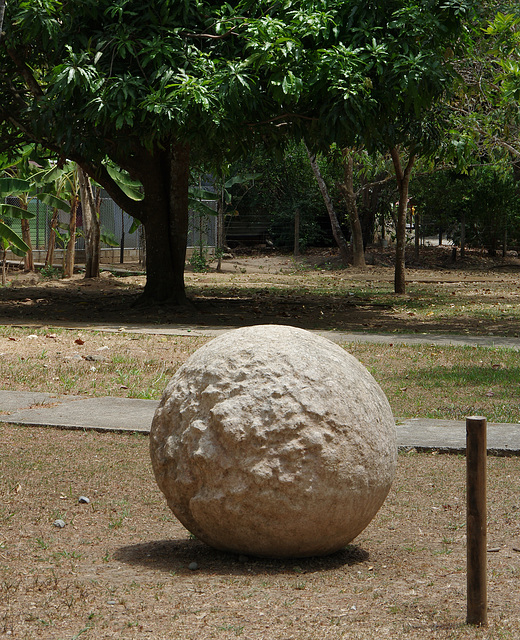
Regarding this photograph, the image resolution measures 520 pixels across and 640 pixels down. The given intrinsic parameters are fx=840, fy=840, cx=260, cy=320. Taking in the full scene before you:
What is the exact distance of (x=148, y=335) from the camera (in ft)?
41.9

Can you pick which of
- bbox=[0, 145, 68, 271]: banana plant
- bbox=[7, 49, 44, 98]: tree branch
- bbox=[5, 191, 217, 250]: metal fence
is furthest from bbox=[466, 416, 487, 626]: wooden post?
bbox=[5, 191, 217, 250]: metal fence

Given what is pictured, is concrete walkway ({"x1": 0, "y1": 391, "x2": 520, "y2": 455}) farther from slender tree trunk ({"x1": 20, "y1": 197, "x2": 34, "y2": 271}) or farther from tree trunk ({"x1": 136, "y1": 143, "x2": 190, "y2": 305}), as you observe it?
slender tree trunk ({"x1": 20, "y1": 197, "x2": 34, "y2": 271})

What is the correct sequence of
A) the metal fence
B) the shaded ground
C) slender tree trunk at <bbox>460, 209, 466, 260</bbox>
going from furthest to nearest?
slender tree trunk at <bbox>460, 209, 466, 260</bbox> → the metal fence → the shaded ground

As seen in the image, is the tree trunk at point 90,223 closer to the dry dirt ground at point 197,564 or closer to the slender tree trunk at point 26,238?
the slender tree trunk at point 26,238

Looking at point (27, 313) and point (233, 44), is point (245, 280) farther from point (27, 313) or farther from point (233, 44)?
point (233, 44)

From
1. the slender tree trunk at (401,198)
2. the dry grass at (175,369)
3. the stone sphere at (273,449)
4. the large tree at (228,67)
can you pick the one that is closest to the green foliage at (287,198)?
the slender tree trunk at (401,198)

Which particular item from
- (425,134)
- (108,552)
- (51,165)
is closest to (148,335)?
(425,134)

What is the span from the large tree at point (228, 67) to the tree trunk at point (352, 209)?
38.9ft

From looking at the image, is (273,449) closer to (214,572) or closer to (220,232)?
(214,572)

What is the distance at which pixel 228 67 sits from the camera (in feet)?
43.1

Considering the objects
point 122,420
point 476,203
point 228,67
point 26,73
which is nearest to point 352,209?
point 476,203

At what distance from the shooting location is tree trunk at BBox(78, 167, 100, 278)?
2148 centimetres

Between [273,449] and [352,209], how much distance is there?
23779mm

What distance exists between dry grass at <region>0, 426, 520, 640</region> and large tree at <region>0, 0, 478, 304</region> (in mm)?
7876
